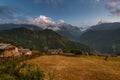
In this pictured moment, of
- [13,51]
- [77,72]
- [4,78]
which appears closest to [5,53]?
[13,51]

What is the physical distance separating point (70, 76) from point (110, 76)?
10.4 m

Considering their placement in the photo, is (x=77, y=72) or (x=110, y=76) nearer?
(x=110, y=76)

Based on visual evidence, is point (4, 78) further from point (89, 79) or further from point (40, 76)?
point (89, 79)

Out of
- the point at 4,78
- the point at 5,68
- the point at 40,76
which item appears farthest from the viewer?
the point at 5,68

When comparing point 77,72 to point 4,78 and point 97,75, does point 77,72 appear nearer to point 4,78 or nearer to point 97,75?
point 97,75

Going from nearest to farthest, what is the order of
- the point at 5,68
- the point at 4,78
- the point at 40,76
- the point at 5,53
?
the point at 4,78
the point at 40,76
the point at 5,68
the point at 5,53

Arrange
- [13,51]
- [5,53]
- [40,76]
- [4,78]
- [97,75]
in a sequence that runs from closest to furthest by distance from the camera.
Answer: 1. [4,78]
2. [40,76]
3. [97,75]
4. [5,53]
5. [13,51]

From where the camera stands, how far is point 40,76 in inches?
752

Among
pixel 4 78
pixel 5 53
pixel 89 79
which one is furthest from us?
pixel 5 53

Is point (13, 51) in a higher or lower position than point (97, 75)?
higher

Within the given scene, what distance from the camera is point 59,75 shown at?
174 ft

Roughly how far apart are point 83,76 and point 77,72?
15.4 feet

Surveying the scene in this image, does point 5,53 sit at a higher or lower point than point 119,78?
higher

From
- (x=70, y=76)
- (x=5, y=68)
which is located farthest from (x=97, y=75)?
(x=5, y=68)
